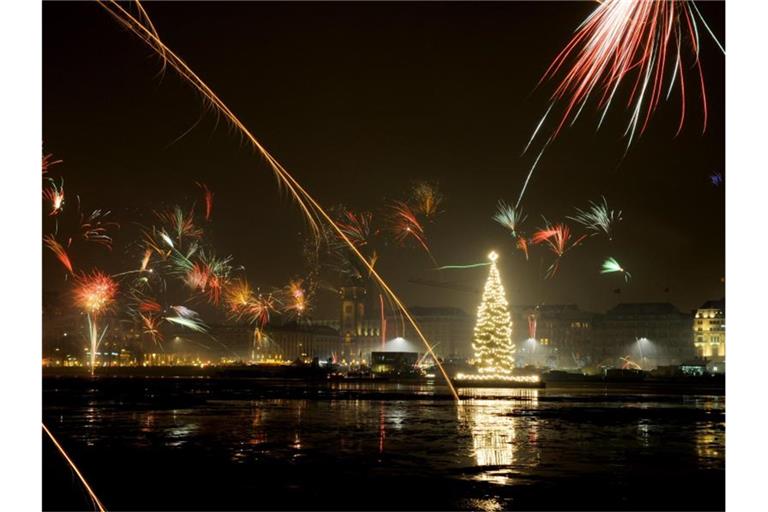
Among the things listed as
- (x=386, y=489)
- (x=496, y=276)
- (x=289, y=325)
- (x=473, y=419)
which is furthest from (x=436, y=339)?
(x=386, y=489)

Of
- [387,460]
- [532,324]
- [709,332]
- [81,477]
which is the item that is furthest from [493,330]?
[709,332]

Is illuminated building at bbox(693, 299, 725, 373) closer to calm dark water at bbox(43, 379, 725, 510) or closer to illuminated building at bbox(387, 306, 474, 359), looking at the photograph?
illuminated building at bbox(387, 306, 474, 359)

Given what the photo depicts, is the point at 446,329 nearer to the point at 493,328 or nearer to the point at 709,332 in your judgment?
the point at 709,332

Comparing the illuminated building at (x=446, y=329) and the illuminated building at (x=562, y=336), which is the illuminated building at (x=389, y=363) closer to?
the illuminated building at (x=562, y=336)
